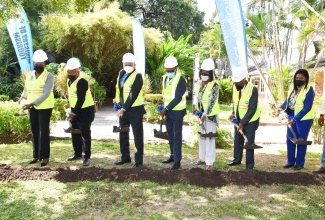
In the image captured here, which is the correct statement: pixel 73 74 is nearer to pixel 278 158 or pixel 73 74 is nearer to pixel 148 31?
pixel 278 158

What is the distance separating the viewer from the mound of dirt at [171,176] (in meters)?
5.14

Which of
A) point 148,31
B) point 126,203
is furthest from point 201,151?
point 148,31

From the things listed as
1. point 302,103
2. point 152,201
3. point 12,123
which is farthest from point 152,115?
point 152,201

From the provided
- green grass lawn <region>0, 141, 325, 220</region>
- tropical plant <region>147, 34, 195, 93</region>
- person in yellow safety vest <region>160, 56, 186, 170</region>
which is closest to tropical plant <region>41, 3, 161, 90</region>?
tropical plant <region>147, 34, 195, 93</region>

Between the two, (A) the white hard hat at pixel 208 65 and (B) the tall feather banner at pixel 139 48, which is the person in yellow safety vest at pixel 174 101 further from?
(B) the tall feather banner at pixel 139 48

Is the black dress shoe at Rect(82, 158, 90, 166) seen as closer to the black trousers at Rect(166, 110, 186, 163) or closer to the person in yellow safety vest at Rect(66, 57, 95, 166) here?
the person in yellow safety vest at Rect(66, 57, 95, 166)

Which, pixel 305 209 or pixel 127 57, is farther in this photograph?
pixel 127 57

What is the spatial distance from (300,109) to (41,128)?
420 cm

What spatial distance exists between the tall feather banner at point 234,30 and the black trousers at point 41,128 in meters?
3.89

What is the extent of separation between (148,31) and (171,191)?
18.3 metres

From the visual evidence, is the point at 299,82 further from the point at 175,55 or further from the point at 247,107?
the point at 175,55

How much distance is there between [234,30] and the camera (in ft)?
26.3

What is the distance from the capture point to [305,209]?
13.8ft

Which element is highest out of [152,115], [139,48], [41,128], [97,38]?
[97,38]
